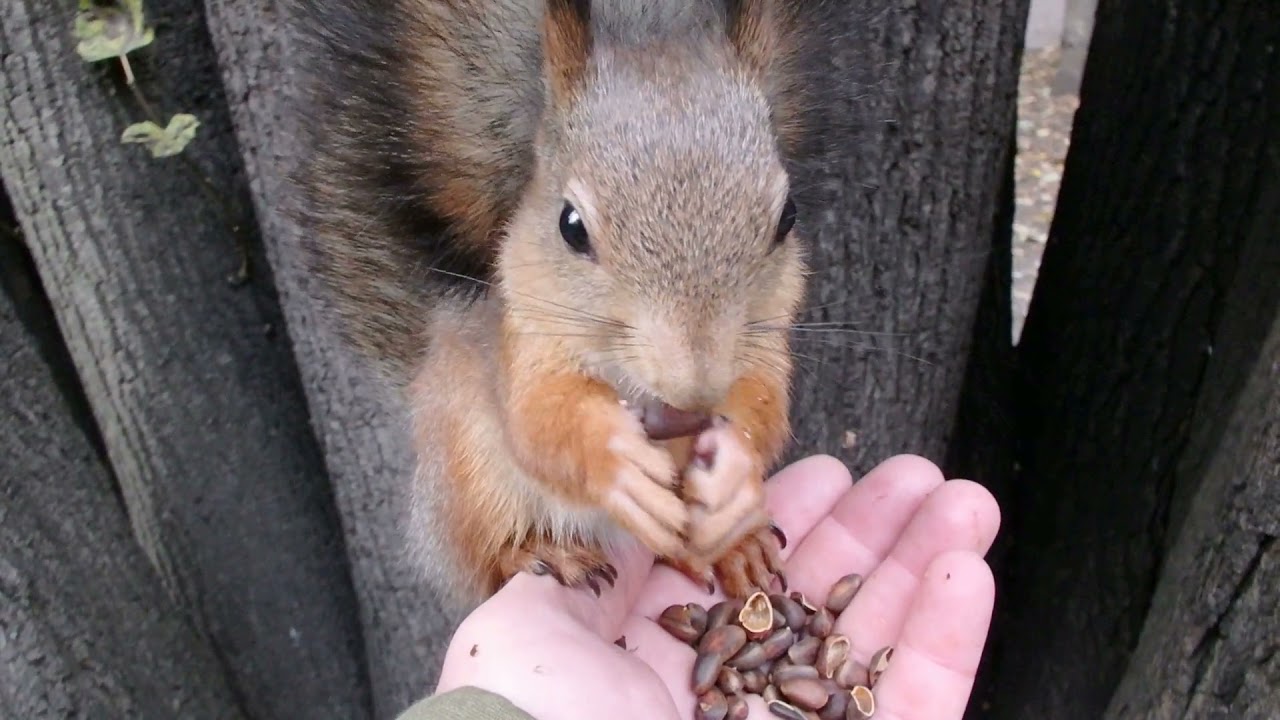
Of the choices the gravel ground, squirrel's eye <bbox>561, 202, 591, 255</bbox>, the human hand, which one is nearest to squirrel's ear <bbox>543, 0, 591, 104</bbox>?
squirrel's eye <bbox>561, 202, 591, 255</bbox>

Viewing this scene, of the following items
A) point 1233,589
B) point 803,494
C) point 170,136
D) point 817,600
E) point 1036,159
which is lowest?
point 1036,159

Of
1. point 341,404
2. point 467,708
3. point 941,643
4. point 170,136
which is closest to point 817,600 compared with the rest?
point 941,643

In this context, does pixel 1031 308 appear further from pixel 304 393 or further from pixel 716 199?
pixel 304 393

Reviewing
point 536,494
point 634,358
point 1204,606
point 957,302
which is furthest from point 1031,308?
point 634,358

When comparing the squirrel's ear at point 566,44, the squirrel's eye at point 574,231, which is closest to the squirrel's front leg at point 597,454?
the squirrel's eye at point 574,231

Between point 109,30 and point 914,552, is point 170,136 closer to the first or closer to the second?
point 109,30

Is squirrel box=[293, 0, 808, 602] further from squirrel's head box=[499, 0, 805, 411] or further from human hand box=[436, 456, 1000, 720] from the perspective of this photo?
human hand box=[436, 456, 1000, 720]

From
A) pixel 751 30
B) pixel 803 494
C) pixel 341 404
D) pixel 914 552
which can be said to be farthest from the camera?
pixel 341 404
